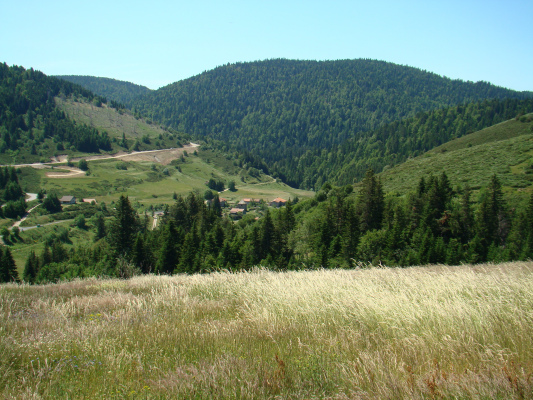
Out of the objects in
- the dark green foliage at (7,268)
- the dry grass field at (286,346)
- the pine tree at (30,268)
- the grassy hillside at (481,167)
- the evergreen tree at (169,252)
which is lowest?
the pine tree at (30,268)

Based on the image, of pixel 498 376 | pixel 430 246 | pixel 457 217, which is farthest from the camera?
pixel 457 217

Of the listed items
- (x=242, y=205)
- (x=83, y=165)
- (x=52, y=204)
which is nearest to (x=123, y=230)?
(x=52, y=204)

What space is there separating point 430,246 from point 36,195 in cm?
15754

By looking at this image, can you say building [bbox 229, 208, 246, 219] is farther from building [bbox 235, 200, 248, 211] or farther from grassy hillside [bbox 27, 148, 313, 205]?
grassy hillside [bbox 27, 148, 313, 205]

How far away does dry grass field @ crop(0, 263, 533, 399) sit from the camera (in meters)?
3.21

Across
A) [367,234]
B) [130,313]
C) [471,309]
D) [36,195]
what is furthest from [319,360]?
[36,195]

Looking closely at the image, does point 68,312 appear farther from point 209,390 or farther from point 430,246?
point 430,246

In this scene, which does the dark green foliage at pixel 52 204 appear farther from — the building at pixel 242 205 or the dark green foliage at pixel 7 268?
the building at pixel 242 205

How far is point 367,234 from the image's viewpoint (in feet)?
189

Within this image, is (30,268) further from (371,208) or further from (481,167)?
(481,167)

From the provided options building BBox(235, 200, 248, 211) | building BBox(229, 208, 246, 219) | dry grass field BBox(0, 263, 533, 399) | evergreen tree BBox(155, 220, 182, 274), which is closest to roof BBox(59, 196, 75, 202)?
building BBox(229, 208, 246, 219)

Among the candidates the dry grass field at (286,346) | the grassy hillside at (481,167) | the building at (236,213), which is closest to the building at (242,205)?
the building at (236,213)

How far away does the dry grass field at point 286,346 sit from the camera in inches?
127

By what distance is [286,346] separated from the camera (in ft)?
14.2
